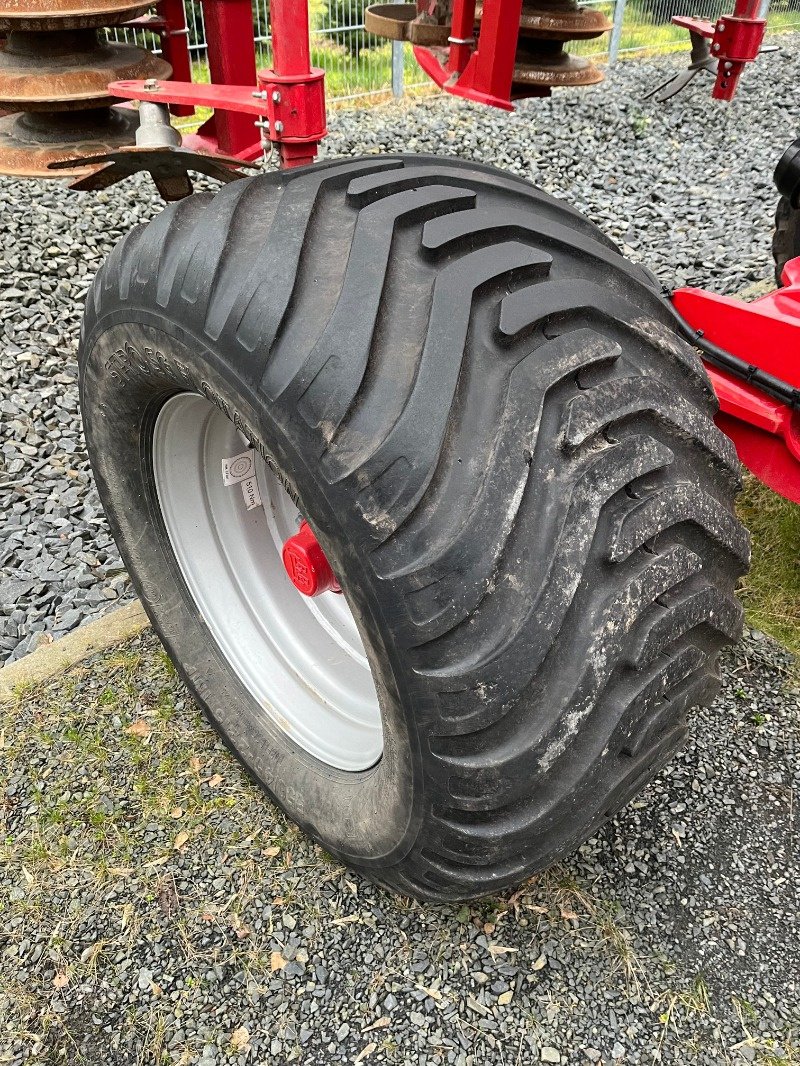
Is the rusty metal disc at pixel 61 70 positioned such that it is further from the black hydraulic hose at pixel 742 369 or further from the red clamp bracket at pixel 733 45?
the red clamp bracket at pixel 733 45

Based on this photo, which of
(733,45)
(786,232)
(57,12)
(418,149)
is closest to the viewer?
(57,12)

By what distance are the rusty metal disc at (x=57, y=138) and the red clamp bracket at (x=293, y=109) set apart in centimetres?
64

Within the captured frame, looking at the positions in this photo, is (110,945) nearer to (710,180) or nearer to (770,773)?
(770,773)

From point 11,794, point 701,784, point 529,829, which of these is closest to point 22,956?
point 11,794

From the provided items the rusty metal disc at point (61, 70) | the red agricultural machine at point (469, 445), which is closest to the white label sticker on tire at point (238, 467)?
the red agricultural machine at point (469, 445)

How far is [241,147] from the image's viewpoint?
2.24m

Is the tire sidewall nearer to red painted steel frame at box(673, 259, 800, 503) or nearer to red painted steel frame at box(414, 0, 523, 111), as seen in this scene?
red painted steel frame at box(673, 259, 800, 503)

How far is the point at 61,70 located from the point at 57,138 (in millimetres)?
182

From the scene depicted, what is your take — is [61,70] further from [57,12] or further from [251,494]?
[251,494]

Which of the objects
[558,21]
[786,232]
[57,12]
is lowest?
[786,232]

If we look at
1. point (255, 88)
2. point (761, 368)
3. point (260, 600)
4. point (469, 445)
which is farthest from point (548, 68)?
point (469, 445)

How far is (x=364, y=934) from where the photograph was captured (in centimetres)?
167

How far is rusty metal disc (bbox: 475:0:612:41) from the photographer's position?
292cm

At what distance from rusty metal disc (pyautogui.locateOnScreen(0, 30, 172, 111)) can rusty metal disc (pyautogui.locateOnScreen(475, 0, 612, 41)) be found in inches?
51.8
